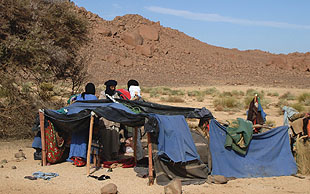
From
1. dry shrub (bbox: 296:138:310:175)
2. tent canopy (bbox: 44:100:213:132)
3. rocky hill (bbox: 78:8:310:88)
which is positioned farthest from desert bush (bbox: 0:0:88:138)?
rocky hill (bbox: 78:8:310:88)

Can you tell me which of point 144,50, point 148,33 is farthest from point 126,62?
point 148,33

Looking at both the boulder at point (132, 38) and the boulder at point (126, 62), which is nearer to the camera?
the boulder at point (126, 62)

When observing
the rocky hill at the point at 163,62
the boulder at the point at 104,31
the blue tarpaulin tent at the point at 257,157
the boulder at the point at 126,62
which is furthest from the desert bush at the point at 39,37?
the boulder at the point at 104,31

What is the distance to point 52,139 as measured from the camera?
8273 millimetres

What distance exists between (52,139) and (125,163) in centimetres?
162

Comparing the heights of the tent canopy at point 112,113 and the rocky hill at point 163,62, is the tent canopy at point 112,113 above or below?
below

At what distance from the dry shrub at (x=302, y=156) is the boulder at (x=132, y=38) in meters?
52.2

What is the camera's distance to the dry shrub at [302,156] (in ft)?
25.3

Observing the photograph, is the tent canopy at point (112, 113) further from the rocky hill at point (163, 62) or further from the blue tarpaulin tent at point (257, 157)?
the rocky hill at point (163, 62)

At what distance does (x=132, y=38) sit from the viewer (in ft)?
195

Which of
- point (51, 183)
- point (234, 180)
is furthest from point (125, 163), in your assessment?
point (234, 180)

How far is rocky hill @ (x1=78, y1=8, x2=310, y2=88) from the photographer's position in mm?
47938

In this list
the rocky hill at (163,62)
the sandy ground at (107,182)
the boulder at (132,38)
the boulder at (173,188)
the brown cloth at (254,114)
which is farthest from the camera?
the boulder at (132,38)

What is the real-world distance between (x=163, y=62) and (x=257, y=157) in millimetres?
50296
